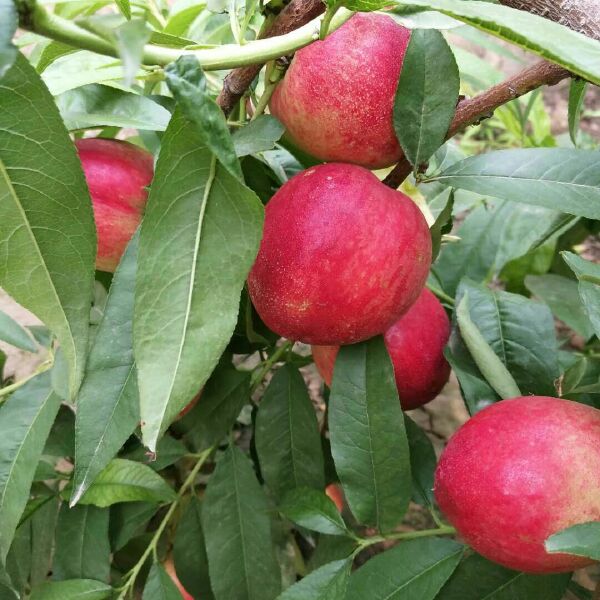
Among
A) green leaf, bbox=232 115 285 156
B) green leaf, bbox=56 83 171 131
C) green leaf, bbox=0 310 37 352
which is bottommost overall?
green leaf, bbox=0 310 37 352

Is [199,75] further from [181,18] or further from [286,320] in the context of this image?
[181,18]

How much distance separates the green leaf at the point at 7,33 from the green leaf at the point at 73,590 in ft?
1.75

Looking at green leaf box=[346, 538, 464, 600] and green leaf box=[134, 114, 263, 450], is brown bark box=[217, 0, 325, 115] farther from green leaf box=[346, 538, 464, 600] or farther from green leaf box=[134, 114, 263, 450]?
green leaf box=[346, 538, 464, 600]

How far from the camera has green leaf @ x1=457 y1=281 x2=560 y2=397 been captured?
69 cm

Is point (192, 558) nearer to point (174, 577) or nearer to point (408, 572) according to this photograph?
point (174, 577)

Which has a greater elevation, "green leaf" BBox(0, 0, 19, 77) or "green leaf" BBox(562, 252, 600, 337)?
"green leaf" BBox(0, 0, 19, 77)

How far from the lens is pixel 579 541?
0.47 metres

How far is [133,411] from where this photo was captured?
548 millimetres

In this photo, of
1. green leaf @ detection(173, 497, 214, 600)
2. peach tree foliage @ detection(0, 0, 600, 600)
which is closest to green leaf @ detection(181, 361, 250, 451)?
peach tree foliage @ detection(0, 0, 600, 600)

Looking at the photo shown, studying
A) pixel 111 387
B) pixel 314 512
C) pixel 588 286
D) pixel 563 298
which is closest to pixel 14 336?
pixel 111 387

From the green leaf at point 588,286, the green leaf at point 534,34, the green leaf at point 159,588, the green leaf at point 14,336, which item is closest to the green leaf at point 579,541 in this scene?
the green leaf at point 588,286

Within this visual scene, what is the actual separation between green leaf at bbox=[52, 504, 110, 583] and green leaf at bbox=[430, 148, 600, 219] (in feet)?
1.62

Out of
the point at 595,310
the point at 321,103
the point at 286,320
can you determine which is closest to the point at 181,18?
the point at 321,103

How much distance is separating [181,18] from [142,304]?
18.4 inches
